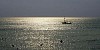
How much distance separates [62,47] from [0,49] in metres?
12.3

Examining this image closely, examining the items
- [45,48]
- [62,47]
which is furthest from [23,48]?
[62,47]

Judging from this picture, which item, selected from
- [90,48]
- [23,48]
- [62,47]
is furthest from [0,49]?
[90,48]

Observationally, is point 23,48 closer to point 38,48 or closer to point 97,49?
point 38,48

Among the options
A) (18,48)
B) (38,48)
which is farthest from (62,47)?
(18,48)

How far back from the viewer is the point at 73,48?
49.0m

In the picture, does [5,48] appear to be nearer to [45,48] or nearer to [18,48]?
[18,48]

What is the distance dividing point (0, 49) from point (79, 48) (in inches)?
602

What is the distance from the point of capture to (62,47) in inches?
1993

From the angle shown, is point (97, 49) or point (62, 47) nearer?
point (97, 49)

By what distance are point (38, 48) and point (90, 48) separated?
33.5 feet

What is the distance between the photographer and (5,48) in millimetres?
48844

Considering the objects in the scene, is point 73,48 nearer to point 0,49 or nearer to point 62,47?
point 62,47

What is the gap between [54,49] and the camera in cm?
4812

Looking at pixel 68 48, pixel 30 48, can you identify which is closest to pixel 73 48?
pixel 68 48
